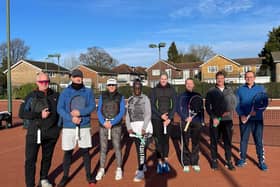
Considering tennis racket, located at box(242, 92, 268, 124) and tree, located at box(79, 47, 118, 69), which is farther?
tree, located at box(79, 47, 118, 69)

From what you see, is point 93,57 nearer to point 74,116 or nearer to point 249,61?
point 249,61

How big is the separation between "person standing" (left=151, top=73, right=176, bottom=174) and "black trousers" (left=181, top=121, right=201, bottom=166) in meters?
0.48

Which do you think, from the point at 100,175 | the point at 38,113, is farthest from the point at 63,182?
the point at 38,113

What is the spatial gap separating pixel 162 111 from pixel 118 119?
3.01 feet

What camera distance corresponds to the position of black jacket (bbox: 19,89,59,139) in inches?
181

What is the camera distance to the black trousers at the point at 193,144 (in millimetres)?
5834

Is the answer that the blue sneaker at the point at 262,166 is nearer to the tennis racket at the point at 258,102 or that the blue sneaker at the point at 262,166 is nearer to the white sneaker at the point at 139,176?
the tennis racket at the point at 258,102

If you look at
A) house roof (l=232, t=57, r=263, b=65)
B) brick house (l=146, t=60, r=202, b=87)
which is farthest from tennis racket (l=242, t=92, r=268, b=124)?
brick house (l=146, t=60, r=202, b=87)

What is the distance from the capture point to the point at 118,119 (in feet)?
17.2

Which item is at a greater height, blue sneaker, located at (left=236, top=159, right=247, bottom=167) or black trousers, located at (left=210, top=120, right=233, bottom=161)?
black trousers, located at (left=210, top=120, right=233, bottom=161)

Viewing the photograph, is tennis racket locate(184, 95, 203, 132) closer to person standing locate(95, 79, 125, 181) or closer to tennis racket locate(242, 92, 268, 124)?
tennis racket locate(242, 92, 268, 124)

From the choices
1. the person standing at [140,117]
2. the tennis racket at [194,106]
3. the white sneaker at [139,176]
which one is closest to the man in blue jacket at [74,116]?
the person standing at [140,117]

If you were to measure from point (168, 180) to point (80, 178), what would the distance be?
5.43 ft

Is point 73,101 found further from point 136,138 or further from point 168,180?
point 168,180
